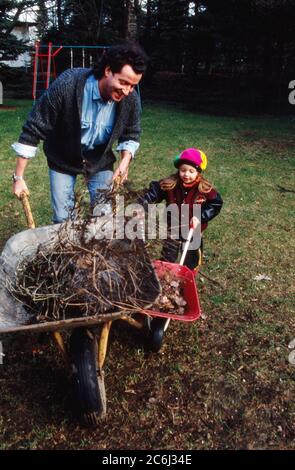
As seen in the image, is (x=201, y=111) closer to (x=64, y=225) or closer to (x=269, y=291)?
(x=269, y=291)

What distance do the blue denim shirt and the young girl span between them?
0.66m

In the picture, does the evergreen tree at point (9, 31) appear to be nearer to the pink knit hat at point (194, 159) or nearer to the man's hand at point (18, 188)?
the pink knit hat at point (194, 159)

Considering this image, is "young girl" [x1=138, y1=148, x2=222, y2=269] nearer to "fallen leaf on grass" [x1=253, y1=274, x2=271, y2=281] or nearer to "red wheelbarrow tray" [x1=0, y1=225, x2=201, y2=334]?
"red wheelbarrow tray" [x1=0, y1=225, x2=201, y2=334]

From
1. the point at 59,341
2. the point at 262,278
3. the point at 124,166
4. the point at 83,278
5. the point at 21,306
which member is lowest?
the point at 262,278

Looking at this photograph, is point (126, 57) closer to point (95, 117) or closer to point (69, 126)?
point (95, 117)

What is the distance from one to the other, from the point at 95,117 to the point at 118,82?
0.47 metres

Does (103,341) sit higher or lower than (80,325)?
lower

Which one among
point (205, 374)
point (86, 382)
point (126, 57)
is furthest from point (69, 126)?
point (205, 374)

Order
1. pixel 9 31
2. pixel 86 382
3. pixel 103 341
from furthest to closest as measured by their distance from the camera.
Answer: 1. pixel 9 31
2. pixel 103 341
3. pixel 86 382

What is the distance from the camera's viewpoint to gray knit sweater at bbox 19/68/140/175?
295 centimetres

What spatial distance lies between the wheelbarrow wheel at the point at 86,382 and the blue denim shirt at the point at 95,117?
1.54 meters

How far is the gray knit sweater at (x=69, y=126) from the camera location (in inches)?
116

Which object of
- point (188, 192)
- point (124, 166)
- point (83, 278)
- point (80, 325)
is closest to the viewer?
Answer: point (80, 325)

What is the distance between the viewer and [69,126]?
3105 millimetres
